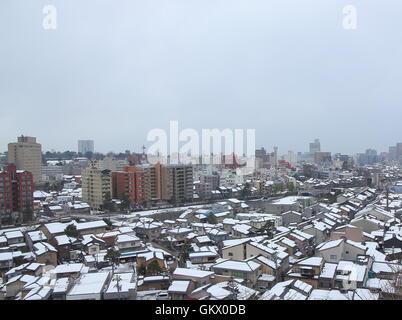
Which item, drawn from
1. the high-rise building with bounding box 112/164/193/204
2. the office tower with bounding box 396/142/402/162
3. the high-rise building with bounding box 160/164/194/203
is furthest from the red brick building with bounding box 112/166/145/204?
the office tower with bounding box 396/142/402/162

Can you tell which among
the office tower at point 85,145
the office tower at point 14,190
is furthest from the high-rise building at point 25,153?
the office tower at point 85,145

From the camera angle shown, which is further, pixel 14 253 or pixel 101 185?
pixel 101 185

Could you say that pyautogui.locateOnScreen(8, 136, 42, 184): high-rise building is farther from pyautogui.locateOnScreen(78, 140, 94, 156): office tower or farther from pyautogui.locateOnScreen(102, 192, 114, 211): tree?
pyautogui.locateOnScreen(102, 192, 114, 211): tree

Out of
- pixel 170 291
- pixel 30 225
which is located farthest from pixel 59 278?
pixel 30 225

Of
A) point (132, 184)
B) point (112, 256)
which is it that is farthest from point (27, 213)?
point (112, 256)

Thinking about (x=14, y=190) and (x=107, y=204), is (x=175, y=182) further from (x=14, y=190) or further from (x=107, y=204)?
(x=14, y=190)
